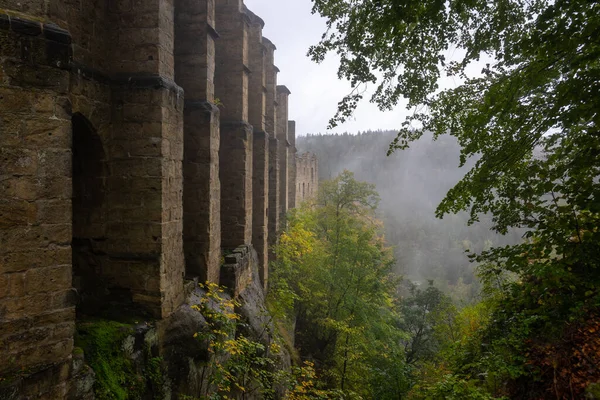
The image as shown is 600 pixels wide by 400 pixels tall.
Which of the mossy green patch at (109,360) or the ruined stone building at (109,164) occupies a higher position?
the ruined stone building at (109,164)

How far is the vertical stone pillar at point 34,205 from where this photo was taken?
413 cm

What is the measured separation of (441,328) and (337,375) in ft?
20.5

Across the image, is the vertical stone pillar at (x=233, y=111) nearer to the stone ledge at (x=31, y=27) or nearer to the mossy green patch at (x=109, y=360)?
the mossy green patch at (x=109, y=360)

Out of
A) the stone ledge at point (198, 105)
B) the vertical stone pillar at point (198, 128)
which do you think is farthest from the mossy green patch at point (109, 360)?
the stone ledge at point (198, 105)

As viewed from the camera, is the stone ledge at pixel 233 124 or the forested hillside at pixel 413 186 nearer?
the stone ledge at pixel 233 124

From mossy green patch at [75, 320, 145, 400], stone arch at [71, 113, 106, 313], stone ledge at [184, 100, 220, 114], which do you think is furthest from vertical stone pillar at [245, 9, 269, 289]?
mossy green patch at [75, 320, 145, 400]

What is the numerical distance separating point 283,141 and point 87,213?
1481 centimetres

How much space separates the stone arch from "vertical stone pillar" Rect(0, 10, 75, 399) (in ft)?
6.57

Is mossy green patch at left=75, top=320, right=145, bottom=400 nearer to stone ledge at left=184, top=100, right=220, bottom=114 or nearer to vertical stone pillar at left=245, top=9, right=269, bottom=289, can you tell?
stone ledge at left=184, top=100, right=220, bottom=114

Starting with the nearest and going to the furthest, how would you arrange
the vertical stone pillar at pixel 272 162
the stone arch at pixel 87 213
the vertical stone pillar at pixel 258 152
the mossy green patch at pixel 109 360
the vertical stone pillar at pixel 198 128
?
1. the mossy green patch at pixel 109 360
2. the stone arch at pixel 87 213
3. the vertical stone pillar at pixel 198 128
4. the vertical stone pillar at pixel 258 152
5. the vertical stone pillar at pixel 272 162

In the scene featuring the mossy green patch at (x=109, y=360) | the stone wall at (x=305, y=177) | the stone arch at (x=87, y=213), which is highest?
the stone wall at (x=305, y=177)

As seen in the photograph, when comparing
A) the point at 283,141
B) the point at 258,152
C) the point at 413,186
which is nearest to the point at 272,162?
the point at 258,152

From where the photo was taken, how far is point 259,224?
14.9 meters

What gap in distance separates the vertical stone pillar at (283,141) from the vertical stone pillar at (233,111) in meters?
7.67
